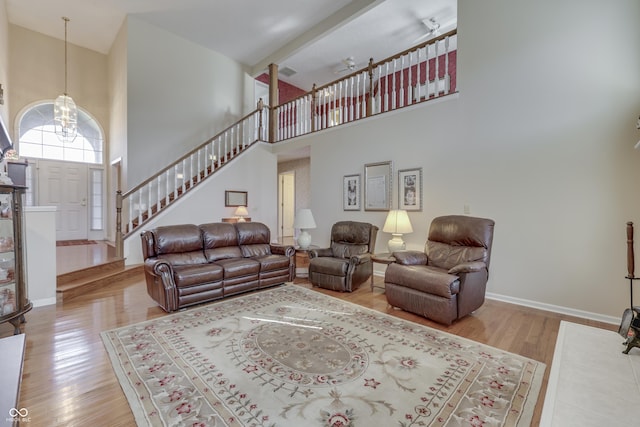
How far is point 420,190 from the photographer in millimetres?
4438

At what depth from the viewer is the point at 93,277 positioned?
4.23 metres

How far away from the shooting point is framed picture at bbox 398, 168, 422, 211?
4457 millimetres

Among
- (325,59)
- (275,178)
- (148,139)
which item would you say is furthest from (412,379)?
(325,59)

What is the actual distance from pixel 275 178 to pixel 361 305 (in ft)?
15.0

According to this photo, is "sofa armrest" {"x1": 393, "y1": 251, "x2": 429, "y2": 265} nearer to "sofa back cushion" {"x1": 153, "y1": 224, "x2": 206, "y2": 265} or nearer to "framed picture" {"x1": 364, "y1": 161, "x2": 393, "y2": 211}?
"framed picture" {"x1": 364, "y1": 161, "x2": 393, "y2": 211}

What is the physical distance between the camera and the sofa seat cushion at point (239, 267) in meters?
3.68

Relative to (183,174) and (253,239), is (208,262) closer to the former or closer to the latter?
(253,239)

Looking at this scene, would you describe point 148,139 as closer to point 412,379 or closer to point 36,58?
point 36,58

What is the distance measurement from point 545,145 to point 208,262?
4549 mm

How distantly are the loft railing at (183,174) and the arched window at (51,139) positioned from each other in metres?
2.46

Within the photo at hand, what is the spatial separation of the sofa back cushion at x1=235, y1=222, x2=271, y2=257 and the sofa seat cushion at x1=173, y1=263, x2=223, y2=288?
2.57ft

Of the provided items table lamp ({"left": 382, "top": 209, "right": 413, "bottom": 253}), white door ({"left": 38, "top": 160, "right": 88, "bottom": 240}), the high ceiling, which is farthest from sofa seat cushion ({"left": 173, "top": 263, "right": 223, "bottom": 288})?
white door ({"left": 38, "top": 160, "right": 88, "bottom": 240})

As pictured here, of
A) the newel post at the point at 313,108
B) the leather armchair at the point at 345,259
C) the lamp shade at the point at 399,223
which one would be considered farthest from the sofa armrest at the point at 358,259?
the newel post at the point at 313,108

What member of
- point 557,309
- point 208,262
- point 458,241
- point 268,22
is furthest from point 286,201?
point 557,309
